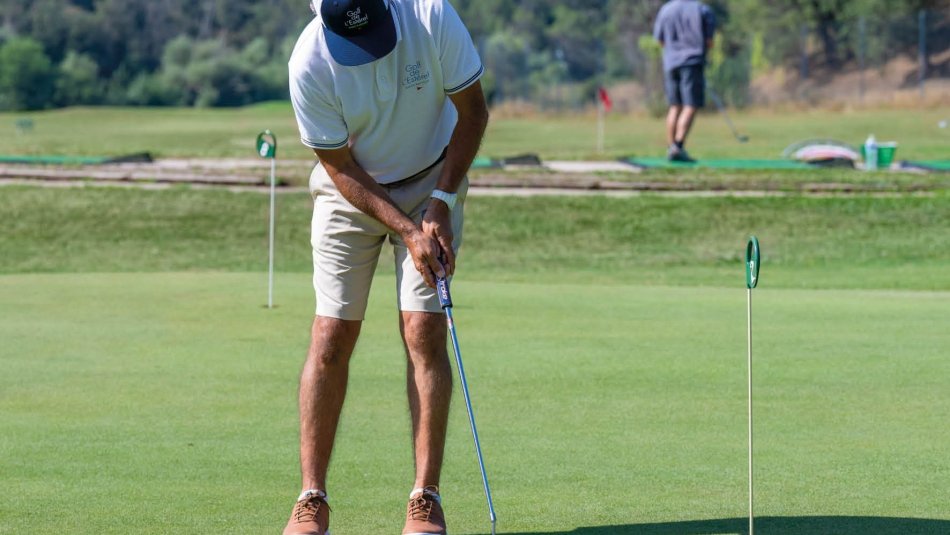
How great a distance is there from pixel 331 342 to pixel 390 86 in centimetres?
79

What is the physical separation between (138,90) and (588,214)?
50703 millimetres

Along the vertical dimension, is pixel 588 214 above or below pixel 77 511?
above

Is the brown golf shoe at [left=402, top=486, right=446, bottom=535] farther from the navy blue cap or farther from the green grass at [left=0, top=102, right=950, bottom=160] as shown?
the green grass at [left=0, top=102, right=950, bottom=160]

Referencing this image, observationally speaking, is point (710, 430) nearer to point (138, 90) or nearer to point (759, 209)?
point (759, 209)

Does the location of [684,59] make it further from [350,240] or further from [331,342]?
Answer: [331,342]

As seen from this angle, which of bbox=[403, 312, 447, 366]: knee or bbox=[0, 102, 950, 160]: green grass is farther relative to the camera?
bbox=[0, 102, 950, 160]: green grass

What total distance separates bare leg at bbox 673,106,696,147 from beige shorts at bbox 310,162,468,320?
12.4 m

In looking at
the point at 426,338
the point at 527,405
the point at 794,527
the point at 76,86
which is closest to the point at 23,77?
the point at 76,86

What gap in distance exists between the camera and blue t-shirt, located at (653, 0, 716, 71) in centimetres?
1694

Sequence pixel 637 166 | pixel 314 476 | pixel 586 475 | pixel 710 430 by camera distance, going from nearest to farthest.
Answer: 1. pixel 314 476
2. pixel 586 475
3. pixel 710 430
4. pixel 637 166

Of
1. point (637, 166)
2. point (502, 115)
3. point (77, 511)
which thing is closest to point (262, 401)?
point (77, 511)

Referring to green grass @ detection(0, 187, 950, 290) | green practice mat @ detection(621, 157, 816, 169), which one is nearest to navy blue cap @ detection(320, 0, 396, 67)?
green grass @ detection(0, 187, 950, 290)

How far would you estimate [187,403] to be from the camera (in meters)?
6.00

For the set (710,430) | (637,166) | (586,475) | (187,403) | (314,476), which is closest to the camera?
(314,476)
